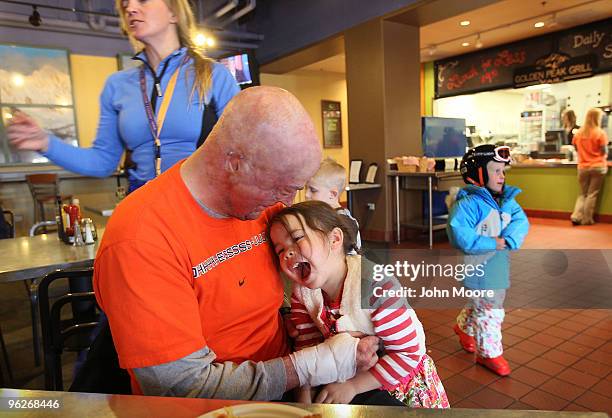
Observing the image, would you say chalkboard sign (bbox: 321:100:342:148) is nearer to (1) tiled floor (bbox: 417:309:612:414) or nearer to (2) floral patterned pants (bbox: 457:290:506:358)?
(1) tiled floor (bbox: 417:309:612:414)

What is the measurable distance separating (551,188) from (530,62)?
7.78ft

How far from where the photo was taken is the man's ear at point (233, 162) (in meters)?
0.88

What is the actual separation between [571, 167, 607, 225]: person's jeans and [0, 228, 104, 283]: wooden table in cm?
685

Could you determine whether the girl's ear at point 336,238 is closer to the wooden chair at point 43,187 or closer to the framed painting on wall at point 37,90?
the wooden chair at point 43,187

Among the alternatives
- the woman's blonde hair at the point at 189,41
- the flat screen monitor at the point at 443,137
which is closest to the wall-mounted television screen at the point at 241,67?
the flat screen monitor at the point at 443,137

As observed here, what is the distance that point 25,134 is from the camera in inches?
59.4

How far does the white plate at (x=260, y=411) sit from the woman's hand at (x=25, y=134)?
4.25 ft

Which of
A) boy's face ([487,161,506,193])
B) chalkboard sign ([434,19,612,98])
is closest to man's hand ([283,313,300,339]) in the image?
boy's face ([487,161,506,193])

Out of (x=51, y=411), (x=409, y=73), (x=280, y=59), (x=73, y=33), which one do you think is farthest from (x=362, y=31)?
(x=51, y=411)

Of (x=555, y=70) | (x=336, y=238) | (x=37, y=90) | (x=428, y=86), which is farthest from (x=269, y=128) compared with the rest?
(x=428, y=86)

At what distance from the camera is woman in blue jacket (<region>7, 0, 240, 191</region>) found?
1605 millimetres

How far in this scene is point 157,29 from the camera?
1.61 metres

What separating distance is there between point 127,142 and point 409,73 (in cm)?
523

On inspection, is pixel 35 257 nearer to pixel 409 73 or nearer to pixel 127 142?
pixel 127 142
